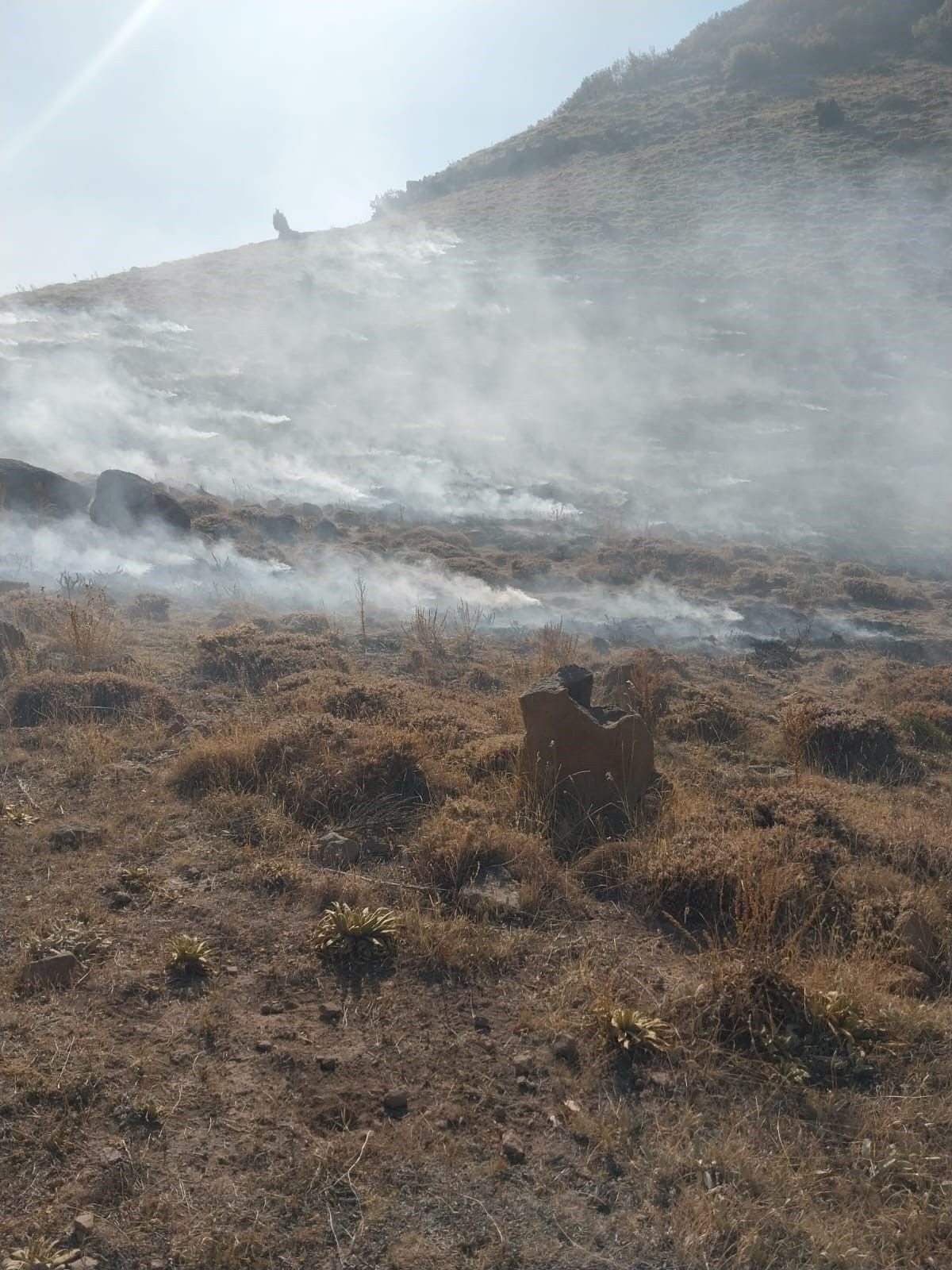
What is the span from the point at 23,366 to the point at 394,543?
13457 mm

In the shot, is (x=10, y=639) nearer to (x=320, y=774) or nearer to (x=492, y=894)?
(x=320, y=774)

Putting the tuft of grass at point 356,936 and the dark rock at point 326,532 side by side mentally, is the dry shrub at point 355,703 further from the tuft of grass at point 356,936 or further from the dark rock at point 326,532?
Result: the dark rock at point 326,532

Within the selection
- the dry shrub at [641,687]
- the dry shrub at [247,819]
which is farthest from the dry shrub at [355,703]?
the dry shrub at [641,687]

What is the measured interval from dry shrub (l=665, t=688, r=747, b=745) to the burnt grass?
1.63ft

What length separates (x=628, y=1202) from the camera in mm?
2580

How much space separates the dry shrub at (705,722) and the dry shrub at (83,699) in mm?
3868

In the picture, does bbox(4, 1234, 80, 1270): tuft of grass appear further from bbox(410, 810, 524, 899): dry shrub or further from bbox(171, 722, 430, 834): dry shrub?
bbox(171, 722, 430, 834): dry shrub

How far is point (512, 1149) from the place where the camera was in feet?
9.09

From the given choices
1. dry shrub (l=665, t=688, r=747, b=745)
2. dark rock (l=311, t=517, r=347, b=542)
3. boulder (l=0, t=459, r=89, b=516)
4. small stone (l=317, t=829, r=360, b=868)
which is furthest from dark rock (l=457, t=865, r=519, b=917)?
boulder (l=0, t=459, r=89, b=516)

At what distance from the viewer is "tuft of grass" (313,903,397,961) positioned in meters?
3.72

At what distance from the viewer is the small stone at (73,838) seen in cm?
449

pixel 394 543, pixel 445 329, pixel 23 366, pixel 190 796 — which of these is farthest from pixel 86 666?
pixel 445 329

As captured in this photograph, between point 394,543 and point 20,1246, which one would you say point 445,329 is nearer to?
point 394,543

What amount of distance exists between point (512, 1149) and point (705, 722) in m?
4.87
